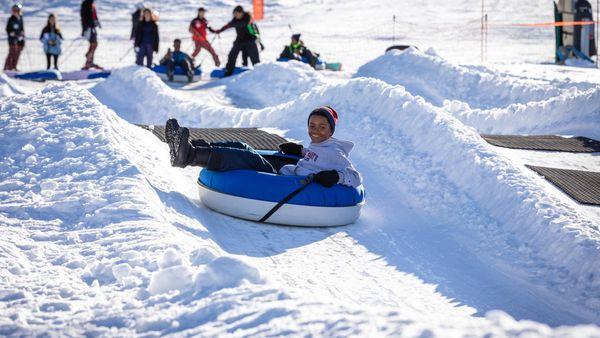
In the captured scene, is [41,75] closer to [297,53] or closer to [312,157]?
[297,53]

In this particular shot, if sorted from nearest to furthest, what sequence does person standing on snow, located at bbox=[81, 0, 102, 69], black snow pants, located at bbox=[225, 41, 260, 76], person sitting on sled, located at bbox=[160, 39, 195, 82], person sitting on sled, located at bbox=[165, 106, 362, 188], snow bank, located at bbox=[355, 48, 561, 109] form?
person sitting on sled, located at bbox=[165, 106, 362, 188] < snow bank, located at bbox=[355, 48, 561, 109] < person sitting on sled, located at bbox=[160, 39, 195, 82] < black snow pants, located at bbox=[225, 41, 260, 76] < person standing on snow, located at bbox=[81, 0, 102, 69]

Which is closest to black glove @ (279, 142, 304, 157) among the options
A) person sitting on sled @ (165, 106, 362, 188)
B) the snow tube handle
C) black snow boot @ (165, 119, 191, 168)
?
person sitting on sled @ (165, 106, 362, 188)

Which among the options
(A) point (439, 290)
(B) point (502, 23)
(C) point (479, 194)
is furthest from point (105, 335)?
(B) point (502, 23)

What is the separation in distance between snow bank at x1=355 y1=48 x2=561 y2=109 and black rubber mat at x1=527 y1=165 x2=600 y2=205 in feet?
14.5

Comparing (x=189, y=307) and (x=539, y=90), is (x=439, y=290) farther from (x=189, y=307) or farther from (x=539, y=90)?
(x=539, y=90)

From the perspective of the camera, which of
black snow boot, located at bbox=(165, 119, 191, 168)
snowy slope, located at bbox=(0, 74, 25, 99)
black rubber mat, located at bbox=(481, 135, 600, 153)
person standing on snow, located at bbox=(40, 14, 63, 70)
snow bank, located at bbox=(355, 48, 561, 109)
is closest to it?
black snow boot, located at bbox=(165, 119, 191, 168)

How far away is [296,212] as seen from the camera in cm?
580

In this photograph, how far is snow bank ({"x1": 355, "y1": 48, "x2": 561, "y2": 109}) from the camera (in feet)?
40.1

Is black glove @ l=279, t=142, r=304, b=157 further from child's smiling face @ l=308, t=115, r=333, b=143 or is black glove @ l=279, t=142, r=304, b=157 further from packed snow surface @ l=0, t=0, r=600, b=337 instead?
packed snow surface @ l=0, t=0, r=600, b=337

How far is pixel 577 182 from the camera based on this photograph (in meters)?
7.32

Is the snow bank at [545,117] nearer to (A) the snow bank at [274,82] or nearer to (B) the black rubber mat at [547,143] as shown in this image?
(B) the black rubber mat at [547,143]

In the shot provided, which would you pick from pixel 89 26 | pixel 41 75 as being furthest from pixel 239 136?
pixel 89 26

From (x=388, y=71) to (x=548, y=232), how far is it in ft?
28.4

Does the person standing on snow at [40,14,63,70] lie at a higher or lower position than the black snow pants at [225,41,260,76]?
higher
